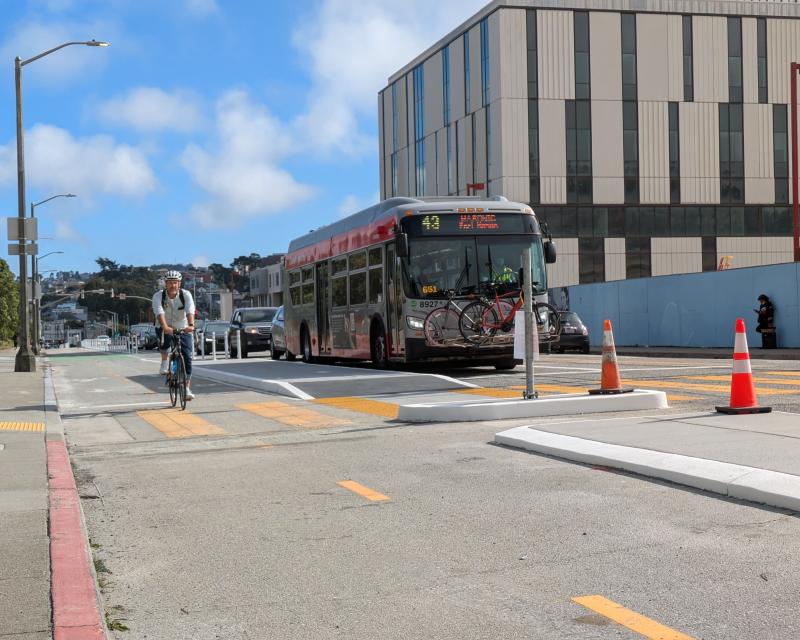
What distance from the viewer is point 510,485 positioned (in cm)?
702

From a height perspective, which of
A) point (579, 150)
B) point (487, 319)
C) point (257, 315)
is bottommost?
point (487, 319)

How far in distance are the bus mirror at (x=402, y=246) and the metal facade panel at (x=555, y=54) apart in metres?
42.1

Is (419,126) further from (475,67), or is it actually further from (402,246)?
(402,246)

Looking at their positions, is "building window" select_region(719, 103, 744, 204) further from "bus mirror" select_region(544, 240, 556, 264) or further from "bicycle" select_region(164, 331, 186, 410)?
"bicycle" select_region(164, 331, 186, 410)

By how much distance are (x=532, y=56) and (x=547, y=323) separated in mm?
42711

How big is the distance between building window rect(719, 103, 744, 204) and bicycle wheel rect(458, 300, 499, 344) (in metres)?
46.7

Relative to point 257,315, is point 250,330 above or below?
below

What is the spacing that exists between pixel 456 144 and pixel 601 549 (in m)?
60.2

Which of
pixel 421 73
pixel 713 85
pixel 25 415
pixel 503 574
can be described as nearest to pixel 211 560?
pixel 503 574

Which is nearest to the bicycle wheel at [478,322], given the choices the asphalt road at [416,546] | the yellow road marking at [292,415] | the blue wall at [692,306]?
the yellow road marking at [292,415]

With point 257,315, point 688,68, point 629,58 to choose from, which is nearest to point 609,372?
point 257,315

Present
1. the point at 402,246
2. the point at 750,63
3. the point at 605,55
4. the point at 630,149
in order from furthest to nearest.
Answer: the point at 750,63 → the point at 630,149 → the point at 605,55 → the point at 402,246

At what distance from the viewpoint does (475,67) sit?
6134 centimetres

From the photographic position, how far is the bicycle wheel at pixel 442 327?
18.1 meters
